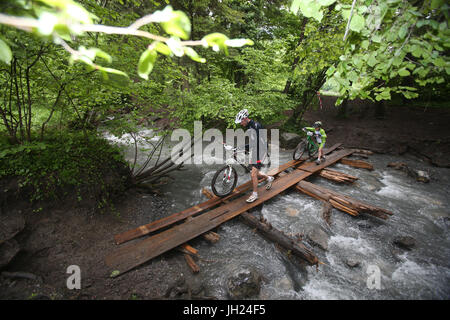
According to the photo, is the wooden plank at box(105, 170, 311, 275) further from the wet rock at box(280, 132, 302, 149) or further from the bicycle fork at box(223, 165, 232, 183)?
the wet rock at box(280, 132, 302, 149)

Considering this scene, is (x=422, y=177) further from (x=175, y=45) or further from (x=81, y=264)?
(x=81, y=264)

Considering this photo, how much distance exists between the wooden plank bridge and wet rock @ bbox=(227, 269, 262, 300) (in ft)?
4.00

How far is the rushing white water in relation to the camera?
360cm

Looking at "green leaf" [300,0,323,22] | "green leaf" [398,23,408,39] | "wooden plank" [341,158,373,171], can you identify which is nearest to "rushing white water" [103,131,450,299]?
"wooden plank" [341,158,373,171]

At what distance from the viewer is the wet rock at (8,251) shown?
3123mm

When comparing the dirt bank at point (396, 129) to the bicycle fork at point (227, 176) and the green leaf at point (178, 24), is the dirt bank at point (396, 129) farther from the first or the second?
the green leaf at point (178, 24)

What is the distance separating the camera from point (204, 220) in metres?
5.10

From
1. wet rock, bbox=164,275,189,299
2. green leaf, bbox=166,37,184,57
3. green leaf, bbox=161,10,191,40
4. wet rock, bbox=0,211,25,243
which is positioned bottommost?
wet rock, bbox=164,275,189,299

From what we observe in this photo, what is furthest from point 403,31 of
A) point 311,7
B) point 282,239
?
point 282,239

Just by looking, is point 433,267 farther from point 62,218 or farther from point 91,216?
point 62,218

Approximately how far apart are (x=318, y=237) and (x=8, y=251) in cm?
627

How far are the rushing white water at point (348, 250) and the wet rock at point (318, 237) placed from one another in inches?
5.6

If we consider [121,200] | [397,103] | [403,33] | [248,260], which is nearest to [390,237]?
[248,260]

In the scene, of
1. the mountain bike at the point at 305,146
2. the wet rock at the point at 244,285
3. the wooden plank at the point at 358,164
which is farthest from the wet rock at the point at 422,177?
the wet rock at the point at 244,285
